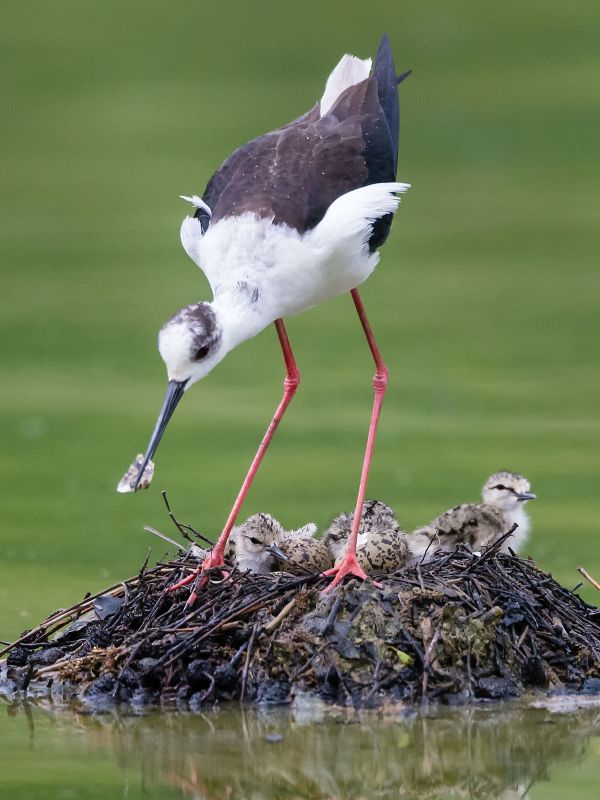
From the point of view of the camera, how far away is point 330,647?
7.57 m

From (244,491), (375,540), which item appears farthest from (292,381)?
(375,540)

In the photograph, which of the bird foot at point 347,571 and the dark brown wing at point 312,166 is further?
the dark brown wing at point 312,166

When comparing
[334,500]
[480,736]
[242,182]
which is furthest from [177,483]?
[480,736]

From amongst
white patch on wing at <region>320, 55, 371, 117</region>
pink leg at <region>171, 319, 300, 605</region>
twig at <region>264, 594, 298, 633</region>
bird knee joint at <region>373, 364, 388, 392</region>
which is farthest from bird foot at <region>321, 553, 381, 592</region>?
white patch on wing at <region>320, 55, 371, 117</region>

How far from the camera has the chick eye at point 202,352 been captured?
24.9 feet

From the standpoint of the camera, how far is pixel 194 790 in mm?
6766

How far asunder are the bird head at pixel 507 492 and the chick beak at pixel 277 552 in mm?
1566

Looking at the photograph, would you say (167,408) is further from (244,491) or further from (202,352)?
(244,491)

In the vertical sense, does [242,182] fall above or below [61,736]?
above

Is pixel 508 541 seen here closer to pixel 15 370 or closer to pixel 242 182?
pixel 242 182

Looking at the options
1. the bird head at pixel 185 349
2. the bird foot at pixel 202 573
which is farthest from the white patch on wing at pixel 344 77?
the bird foot at pixel 202 573

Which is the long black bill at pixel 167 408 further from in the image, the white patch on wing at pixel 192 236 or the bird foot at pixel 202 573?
the white patch on wing at pixel 192 236

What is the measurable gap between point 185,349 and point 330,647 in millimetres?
1299

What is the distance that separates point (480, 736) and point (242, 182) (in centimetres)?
257
